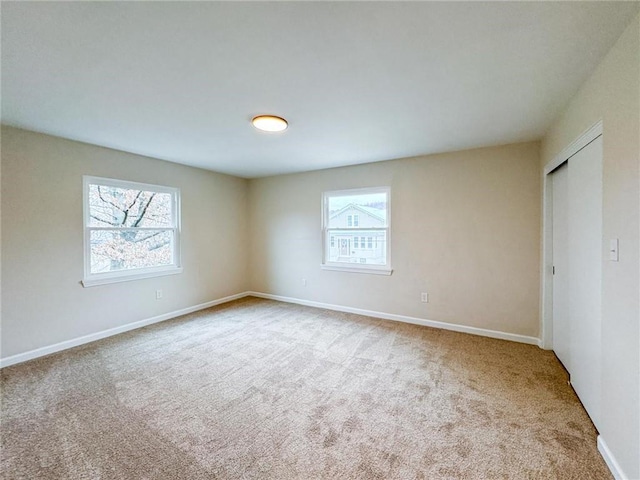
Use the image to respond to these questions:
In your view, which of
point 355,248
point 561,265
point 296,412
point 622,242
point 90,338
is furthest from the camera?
point 355,248

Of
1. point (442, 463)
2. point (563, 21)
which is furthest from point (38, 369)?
point (563, 21)

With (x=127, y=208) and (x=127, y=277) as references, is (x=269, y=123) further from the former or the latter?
(x=127, y=277)

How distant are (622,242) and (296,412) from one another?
7.46 ft

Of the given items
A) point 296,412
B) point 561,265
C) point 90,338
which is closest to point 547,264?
point 561,265

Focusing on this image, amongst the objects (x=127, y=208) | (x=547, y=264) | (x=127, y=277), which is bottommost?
(x=127, y=277)

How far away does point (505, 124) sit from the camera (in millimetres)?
2654

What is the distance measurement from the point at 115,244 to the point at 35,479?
8.96 ft

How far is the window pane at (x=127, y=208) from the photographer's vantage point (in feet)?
11.1

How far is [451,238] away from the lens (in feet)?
11.8

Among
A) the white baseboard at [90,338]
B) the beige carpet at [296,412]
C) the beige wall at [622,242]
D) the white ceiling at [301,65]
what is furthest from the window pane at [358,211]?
the white baseboard at [90,338]

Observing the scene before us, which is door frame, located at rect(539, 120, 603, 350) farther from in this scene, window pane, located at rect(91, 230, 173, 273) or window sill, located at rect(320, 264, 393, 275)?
window pane, located at rect(91, 230, 173, 273)

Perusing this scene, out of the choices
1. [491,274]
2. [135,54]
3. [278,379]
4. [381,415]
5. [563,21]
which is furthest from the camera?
[491,274]

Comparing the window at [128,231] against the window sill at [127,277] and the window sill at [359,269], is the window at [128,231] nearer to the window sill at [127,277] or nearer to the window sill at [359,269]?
the window sill at [127,277]

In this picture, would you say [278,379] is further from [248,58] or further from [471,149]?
[471,149]
